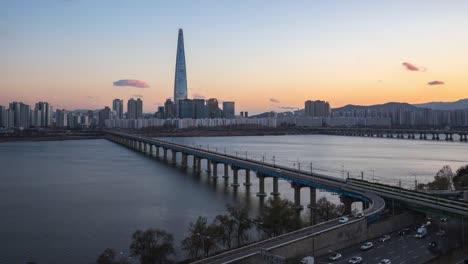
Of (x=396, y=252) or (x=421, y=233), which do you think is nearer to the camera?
(x=396, y=252)

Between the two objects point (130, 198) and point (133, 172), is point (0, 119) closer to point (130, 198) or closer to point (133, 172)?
point (133, 172)

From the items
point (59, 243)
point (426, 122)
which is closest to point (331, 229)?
point (59, 243)

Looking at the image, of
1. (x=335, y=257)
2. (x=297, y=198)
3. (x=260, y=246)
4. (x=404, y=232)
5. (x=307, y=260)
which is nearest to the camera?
(x=307, y=260)

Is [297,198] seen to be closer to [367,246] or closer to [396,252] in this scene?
[367,246]

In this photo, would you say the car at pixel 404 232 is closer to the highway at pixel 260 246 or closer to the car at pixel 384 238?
the car at pixel 384 238

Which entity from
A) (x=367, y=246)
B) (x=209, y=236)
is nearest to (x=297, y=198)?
(x=209, y=236)

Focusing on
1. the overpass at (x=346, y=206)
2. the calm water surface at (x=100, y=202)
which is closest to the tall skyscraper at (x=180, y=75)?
the calm water surface at (x=100, y=202)
